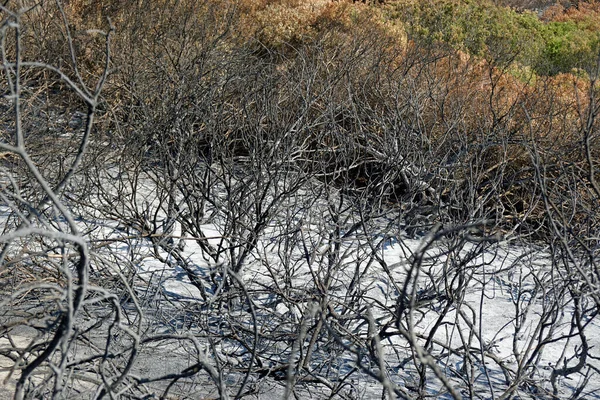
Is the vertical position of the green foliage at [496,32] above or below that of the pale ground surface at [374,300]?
above

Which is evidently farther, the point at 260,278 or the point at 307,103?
the point at 260,278

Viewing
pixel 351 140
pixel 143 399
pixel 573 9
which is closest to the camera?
pixel 143 399

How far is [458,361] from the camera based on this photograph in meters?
5.14

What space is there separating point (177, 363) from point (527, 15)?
17555 millimetres

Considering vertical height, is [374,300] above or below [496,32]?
below

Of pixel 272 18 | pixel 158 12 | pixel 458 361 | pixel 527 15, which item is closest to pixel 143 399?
pixel 458 361

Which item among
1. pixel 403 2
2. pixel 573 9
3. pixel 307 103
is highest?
pixel 573 9

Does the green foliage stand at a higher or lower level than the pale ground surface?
higher

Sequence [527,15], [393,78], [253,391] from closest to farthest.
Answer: [253,391]
[393,78]
[527,15]

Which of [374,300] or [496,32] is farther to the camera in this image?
[496,32]

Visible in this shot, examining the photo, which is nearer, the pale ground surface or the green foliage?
the pale ground surface

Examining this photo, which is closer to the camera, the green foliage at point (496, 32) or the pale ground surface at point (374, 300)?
the pale ground surface at point (374, 300)

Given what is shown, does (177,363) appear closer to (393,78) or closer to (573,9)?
(393,78)

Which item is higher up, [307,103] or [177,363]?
[307,103]
